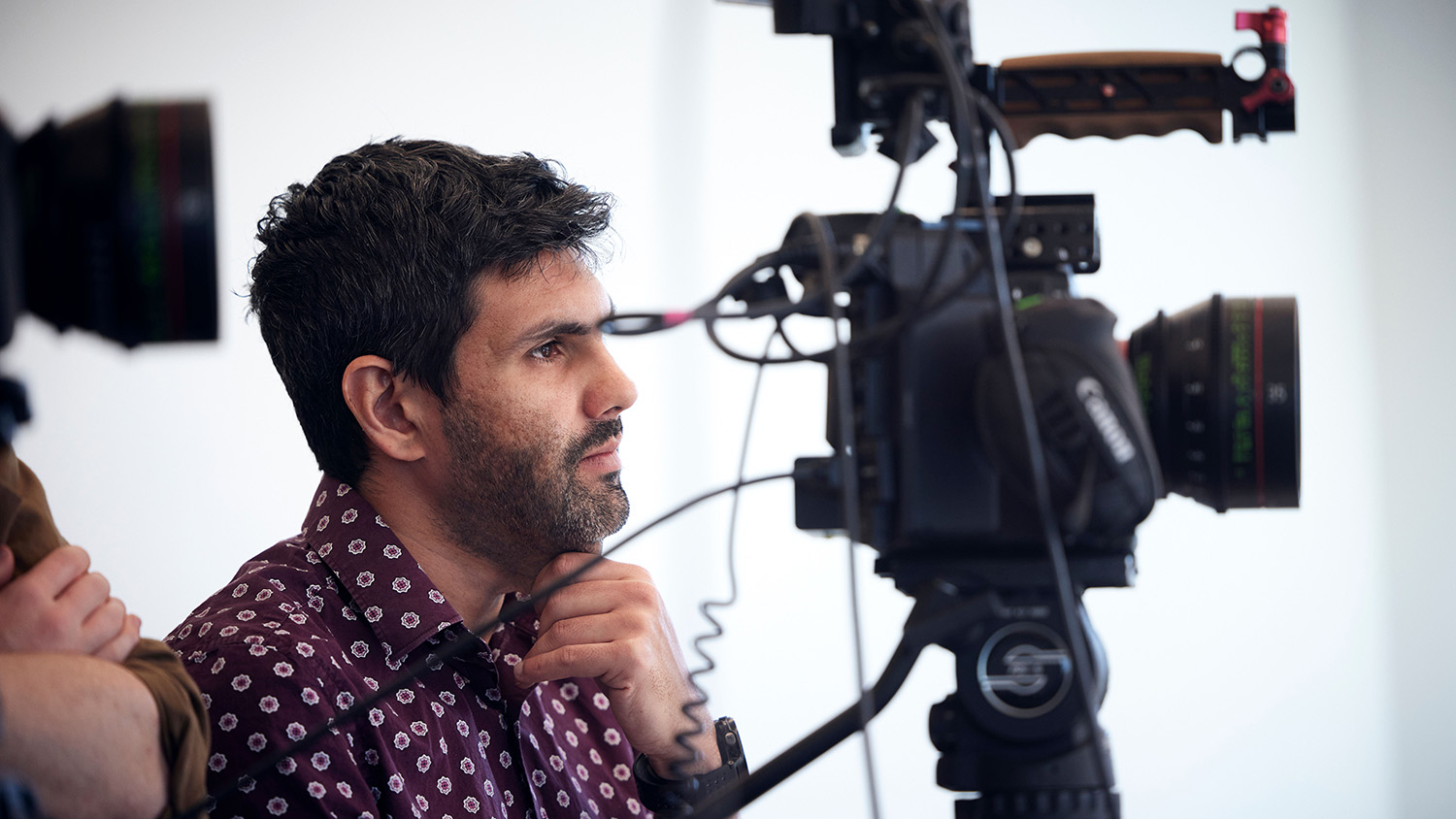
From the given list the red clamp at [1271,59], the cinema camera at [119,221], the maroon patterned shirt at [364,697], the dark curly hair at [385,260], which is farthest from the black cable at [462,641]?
the dark curly hair at [385,260]

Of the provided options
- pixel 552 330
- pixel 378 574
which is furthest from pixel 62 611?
pixel 552 330

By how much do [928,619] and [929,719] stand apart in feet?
0.27

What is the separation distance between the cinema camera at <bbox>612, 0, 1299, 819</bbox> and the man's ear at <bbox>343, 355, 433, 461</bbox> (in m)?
0.59

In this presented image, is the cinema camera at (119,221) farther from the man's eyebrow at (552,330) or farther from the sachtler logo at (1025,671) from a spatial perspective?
the man's eyebrow at (552,330)

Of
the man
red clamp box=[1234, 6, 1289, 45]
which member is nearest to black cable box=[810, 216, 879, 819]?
red clamp box=[1234, 6, 1289, 45]

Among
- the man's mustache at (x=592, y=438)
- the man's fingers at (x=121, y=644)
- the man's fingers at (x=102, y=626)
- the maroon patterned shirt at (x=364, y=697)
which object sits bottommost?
the maroon patterned shirt at (x=364, y=697)

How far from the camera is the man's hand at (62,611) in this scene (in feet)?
1.94

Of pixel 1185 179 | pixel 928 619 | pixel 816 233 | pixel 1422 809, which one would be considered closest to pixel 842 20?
pixel 816 233

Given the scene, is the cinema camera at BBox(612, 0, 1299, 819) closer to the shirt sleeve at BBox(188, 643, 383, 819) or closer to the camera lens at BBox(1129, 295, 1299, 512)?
the camera lens at BBox(1129, 295, 1299, 512)

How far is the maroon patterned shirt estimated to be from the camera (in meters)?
0.81

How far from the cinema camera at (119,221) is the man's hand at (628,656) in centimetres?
50

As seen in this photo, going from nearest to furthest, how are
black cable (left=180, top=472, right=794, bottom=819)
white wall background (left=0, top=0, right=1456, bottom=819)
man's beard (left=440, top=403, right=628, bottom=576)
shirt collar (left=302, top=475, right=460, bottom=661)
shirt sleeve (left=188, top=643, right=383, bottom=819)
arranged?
black cable (left=180, top=472, right=794, bottom=819) → shirt sleeve (left=188, top=643, right=383, bottom=819) → shirt collar (left=302, top=475, right=460, bottom=661) → man's beard (left=440, top=403, right=628, bottom=576) → white wall background (left=0, top=0, right=1456, bottom=819)

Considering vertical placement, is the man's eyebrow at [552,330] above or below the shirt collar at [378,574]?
above

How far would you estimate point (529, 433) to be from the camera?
1.10m
